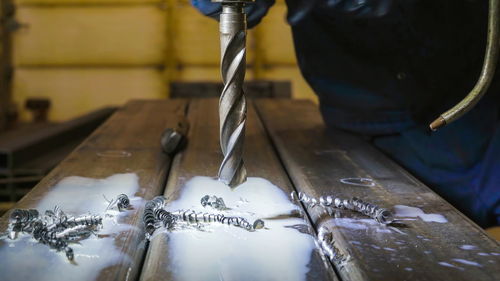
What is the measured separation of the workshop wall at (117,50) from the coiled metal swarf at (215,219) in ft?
13.6

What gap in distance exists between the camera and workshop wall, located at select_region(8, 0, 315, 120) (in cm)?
520

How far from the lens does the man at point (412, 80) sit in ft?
5.53

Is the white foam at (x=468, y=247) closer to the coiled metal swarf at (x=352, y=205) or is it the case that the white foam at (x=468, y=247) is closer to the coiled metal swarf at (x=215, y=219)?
the coiled metal swarf at (x=352, y=205)

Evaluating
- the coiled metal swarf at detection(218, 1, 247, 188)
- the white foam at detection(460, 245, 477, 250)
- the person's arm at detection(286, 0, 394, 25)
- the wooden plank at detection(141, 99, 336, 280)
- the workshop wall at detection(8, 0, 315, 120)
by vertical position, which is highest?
the person's arm at detection(286, 0, 394, 25)

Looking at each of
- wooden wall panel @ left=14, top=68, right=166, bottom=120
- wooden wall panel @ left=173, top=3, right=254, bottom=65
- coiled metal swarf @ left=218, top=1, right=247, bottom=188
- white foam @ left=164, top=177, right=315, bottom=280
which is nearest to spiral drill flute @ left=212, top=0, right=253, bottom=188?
coiled metal swarf @ left=218, top=1, right=247, bottom=188

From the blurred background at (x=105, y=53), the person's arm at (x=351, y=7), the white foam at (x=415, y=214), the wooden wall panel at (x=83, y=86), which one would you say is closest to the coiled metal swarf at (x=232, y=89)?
the white foam at (x=415, y=214)

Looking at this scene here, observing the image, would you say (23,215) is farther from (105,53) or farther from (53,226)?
(105,53)

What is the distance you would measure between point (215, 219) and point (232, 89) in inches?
9.7

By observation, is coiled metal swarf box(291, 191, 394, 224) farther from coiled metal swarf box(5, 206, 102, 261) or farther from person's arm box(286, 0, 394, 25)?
person's arm box(286, 0, 394, 25)

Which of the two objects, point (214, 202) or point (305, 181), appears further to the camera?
point (305, 181)

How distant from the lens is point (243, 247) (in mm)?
1031

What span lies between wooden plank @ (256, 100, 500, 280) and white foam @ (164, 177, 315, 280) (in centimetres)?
7

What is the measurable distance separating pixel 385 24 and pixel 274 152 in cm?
48

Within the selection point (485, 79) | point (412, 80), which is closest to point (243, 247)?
point (485, 79)
